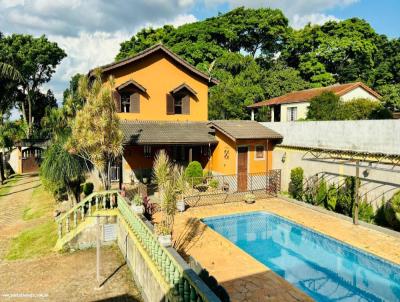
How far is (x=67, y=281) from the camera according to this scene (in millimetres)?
10617

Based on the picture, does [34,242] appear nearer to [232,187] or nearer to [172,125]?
[232,187]

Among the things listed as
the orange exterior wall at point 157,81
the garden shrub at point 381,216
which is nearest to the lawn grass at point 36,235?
the orange exterior wall at point 157,81

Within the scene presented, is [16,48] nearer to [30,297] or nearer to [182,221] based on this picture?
[182,221]

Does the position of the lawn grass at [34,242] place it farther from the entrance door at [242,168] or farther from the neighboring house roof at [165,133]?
A: the entrance door at [242,168]

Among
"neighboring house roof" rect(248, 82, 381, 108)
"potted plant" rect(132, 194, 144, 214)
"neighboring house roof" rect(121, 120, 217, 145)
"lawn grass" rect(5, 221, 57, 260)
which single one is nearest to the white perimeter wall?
"neighboring house roof" rect(121, 120, 217, 145)

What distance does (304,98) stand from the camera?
1287 inches

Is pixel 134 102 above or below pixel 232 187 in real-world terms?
above

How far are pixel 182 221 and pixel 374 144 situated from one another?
10424 millimetres

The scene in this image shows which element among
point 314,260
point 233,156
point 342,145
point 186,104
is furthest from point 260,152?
point 314,260

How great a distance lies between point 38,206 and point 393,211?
1979cm

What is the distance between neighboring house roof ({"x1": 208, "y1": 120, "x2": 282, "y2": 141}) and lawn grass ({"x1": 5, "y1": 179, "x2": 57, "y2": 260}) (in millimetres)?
11963

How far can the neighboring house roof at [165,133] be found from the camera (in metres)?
21.4

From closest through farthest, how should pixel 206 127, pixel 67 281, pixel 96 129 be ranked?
1. pixel 67 281
2. pixel 96 129
3. pixel 206 127

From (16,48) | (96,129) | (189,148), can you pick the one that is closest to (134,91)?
(189,148)
